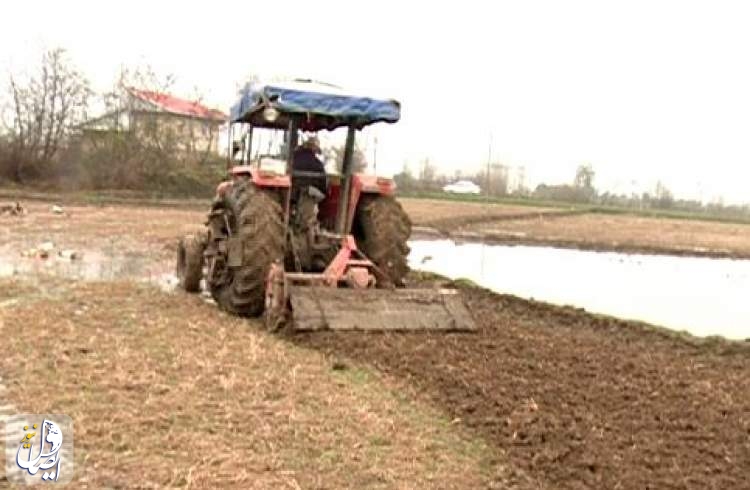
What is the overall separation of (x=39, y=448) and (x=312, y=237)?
5.31 m

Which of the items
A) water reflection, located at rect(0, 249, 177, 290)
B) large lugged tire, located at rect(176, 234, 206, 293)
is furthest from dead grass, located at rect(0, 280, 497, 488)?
water reflection, located at rect(0, 249, 177, 290)

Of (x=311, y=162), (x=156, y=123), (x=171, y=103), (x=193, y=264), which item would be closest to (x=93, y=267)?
(x=193, y=264)

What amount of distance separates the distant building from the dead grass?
37.2 m

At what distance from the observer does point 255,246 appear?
877 centimetres

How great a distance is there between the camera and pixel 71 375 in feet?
20.3

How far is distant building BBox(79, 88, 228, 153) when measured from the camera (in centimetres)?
4447

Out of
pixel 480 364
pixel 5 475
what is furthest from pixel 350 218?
pixel 5 475

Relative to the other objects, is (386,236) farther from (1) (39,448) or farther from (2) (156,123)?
(2) (156,123)

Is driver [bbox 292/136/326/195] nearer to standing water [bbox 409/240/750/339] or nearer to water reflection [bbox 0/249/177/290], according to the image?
water reflection [bbox 0/249/177/290]

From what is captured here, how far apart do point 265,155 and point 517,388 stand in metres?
4.99

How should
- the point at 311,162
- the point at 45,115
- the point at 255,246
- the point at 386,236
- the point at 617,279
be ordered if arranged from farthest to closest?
the point at 45,115 → the point at 617,279 → the point at 311,162 → the point at 386,236 → the point at 255,246

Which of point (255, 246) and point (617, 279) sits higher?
point (255, 246)

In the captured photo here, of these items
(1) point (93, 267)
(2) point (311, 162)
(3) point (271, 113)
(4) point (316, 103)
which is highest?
(4) point (316, 103)

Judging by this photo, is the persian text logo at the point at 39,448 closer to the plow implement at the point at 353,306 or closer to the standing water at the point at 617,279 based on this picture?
the plow implement at the point at 353,306
